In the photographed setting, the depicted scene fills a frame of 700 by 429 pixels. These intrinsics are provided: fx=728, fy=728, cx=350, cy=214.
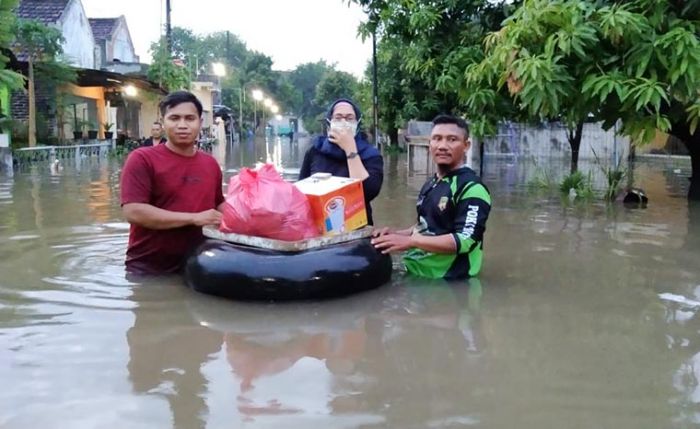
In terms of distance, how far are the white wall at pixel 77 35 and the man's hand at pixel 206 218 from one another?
2799cm

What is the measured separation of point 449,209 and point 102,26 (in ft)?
134

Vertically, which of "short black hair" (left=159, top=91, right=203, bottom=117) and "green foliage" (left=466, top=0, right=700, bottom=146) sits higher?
"green foliage" (left=466, top=0, right=700, bottom=146)

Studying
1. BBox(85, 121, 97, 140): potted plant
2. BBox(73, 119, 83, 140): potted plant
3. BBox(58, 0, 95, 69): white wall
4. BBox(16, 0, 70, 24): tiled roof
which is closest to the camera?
BBox(73, 119, 83, 140): potted plant

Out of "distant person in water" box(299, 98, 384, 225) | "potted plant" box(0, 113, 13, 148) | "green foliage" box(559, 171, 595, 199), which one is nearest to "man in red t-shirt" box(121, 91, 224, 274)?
"distant person in water" box(299, 98, 384, 225)

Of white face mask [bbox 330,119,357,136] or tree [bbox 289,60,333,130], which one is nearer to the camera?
white face mask [bbox 330,119,357,136]

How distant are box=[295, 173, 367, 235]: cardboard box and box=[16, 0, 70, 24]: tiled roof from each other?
1123 inches

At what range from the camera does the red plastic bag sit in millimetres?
4891

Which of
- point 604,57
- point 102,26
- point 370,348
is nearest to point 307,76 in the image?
point 102,26

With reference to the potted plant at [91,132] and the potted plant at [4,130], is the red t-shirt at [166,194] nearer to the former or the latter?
the potted plant at [4,130]

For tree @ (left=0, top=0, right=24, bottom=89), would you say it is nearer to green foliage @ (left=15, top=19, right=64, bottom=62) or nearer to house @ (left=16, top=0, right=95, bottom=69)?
green foliage @ (left=15, top=19, right=64, bottom=62)

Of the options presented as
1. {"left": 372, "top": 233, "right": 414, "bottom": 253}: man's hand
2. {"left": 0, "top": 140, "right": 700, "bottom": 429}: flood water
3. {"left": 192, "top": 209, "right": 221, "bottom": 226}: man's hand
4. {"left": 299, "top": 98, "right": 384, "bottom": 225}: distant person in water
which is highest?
{"left": 299, "top": 98, "right": 384, "bottom": 225}: distant person in water

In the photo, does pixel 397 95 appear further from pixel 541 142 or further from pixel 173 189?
pixel 173 189

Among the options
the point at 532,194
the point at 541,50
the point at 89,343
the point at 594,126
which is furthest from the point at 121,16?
the point at 89,343

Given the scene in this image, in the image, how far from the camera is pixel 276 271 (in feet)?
15.7
